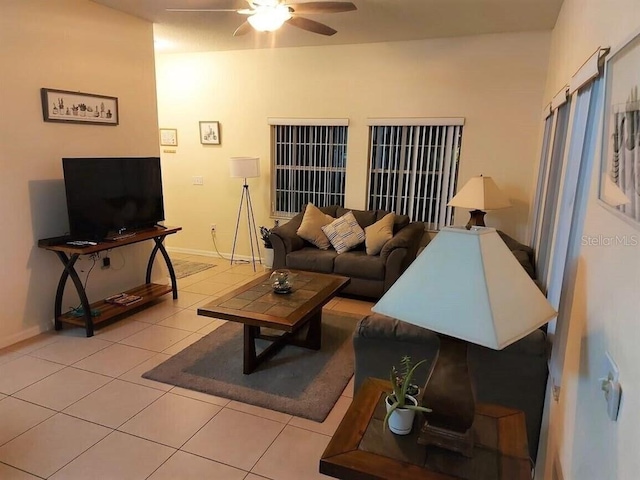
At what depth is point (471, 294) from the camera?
123cm

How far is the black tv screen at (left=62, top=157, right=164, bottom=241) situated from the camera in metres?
3.40

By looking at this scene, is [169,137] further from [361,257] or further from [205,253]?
[361,257]

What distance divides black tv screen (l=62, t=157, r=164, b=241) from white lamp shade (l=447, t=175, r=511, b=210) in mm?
3069

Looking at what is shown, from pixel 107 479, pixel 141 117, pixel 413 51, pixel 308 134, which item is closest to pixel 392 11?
pixel 413 51

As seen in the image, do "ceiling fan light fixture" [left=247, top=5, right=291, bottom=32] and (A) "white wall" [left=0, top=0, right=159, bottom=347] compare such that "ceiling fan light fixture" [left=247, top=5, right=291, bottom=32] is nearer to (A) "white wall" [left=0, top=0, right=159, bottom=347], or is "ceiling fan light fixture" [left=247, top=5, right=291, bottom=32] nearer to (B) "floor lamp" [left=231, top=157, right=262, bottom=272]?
(A) "white wall" [left=0, top=0, right=159, bottom=347]

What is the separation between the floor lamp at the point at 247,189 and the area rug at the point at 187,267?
487mm

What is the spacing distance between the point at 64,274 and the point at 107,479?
2073 mm

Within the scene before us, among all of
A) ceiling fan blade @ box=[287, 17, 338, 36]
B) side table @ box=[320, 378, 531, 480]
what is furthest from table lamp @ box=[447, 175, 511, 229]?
side table @ box=[320, 378, 531, 480]

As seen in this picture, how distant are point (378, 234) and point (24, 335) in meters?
3.39

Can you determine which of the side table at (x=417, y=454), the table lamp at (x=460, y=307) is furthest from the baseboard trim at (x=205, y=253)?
the table lamp at (x=460, y=307)

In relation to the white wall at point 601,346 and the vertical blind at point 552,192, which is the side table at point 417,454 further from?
the vertical blind at point 552,192

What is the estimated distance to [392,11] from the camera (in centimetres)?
373

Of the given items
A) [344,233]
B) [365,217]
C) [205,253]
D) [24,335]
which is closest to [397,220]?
[365,217]

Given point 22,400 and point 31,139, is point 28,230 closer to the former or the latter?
point 31,139
